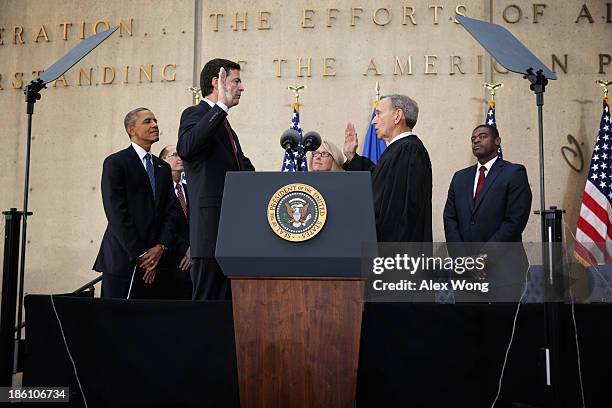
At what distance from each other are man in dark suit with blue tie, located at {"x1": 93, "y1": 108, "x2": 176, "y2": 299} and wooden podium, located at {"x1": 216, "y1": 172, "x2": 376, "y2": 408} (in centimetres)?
183

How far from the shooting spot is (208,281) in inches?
140

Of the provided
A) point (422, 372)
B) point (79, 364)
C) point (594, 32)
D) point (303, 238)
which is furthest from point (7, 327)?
point (594, 32)

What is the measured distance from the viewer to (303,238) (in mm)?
2752

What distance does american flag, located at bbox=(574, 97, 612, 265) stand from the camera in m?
6.15

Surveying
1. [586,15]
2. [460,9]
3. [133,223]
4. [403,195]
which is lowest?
[133,223]

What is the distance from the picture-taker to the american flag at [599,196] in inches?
242

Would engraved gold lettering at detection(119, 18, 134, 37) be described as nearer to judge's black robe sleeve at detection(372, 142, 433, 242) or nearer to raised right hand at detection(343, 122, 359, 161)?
raised right hand at detection(343, 122, 359, 161)

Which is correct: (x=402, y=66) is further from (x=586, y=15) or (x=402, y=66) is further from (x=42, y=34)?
(x=42, y=34)

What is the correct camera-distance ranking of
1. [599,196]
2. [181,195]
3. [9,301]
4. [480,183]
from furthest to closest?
[599,196] < [181,195] < [480,183] < [9,301]

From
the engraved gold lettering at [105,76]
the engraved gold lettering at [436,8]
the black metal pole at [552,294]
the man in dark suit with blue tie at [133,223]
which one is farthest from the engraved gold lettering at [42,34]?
the black metal pole at [552,294]

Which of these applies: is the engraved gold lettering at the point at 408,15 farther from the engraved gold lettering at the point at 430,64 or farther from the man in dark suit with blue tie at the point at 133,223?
the man in dark suit with blue tie at the point at 133,223

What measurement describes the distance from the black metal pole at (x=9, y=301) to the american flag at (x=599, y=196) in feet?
15.0

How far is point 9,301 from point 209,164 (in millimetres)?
1210

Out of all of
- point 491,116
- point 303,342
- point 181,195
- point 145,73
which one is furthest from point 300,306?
point 145,73
